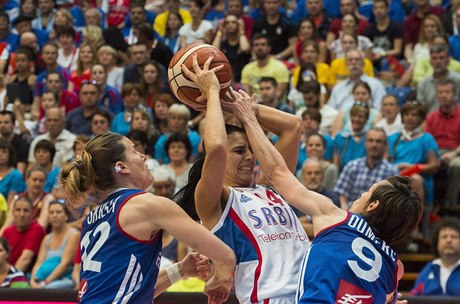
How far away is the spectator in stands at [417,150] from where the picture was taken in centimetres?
994

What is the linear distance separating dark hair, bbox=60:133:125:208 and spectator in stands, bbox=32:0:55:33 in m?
10.8

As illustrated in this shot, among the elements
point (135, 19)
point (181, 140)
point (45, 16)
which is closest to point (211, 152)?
point (181, 140)

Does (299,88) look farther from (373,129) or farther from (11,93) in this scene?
(11,93)

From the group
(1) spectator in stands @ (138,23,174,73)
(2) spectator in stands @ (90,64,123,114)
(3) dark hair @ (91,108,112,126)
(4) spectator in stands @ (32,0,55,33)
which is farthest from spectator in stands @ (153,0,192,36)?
(3) dark hair @ (91,108,112,126)

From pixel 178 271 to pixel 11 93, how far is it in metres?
8.38

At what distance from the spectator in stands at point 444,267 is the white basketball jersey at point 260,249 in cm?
381

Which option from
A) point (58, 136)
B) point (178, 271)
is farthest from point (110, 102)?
point (178, 271)

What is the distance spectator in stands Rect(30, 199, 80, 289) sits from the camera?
9.00 meters

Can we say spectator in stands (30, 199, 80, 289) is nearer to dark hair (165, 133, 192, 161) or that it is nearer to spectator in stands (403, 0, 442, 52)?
dark hair (165, 133, 192, 161)

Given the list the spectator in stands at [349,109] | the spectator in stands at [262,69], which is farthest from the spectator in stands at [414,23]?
the spectator in stands at [349,109]

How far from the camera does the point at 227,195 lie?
188 inches

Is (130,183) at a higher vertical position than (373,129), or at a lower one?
higher

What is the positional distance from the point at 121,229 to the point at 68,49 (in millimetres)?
9633

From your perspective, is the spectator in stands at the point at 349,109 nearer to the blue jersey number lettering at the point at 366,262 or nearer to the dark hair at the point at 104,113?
the dark hair at the point at 104,113
